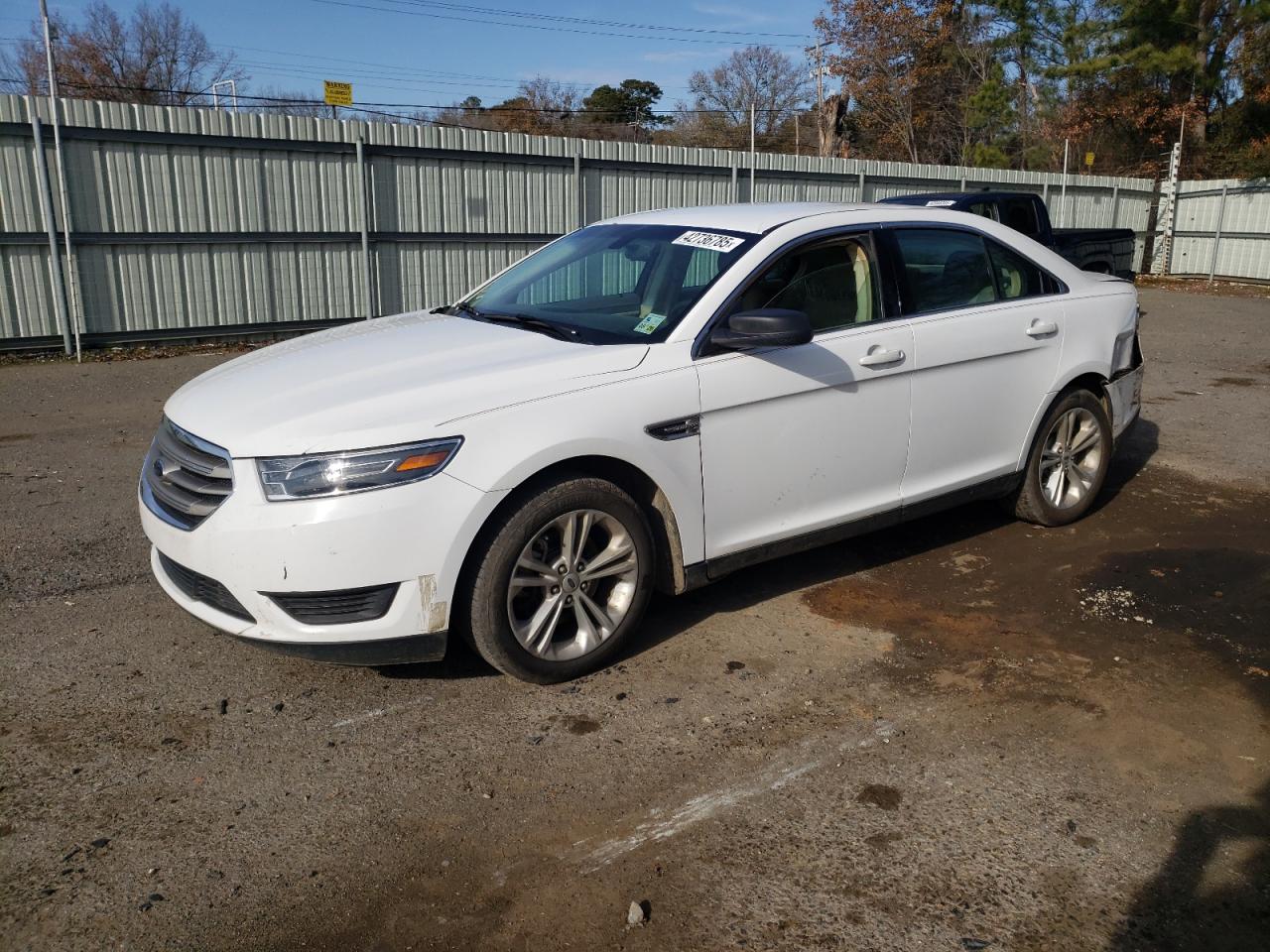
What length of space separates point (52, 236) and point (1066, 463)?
10526 mm

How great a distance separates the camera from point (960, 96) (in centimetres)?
3991

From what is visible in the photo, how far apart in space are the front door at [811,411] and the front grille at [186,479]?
69.4 inches

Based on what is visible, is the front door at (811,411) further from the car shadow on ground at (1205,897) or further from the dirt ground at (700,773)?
the car shadow on ground at (1205,897)

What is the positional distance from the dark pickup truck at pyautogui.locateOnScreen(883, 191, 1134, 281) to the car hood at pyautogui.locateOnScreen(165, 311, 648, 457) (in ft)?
A: 25.6

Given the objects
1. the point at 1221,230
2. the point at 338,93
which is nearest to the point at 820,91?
the point at 1221,230

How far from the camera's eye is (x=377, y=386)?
376 centimetres

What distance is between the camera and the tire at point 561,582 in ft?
12.1

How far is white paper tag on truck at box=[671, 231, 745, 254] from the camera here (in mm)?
4504

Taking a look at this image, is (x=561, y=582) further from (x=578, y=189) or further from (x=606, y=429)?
(x=578, y=189)

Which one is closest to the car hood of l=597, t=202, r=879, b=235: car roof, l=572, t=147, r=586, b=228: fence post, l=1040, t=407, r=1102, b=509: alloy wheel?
l=597, t=202, r=879, b=235: car roof

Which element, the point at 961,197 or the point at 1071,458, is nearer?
the point at 1071,458

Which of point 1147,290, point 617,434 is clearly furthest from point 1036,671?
point 1147,290

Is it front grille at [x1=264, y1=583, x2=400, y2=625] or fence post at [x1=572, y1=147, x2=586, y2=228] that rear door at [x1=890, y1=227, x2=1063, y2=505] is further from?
fence post at [x1=572, y1=147, x2=586, y2=228]

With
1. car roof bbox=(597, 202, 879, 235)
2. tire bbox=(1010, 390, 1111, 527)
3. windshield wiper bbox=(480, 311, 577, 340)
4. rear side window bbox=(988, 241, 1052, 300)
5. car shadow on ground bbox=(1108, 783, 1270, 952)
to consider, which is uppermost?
car roof bbox=(597, 202, 879, 235)
